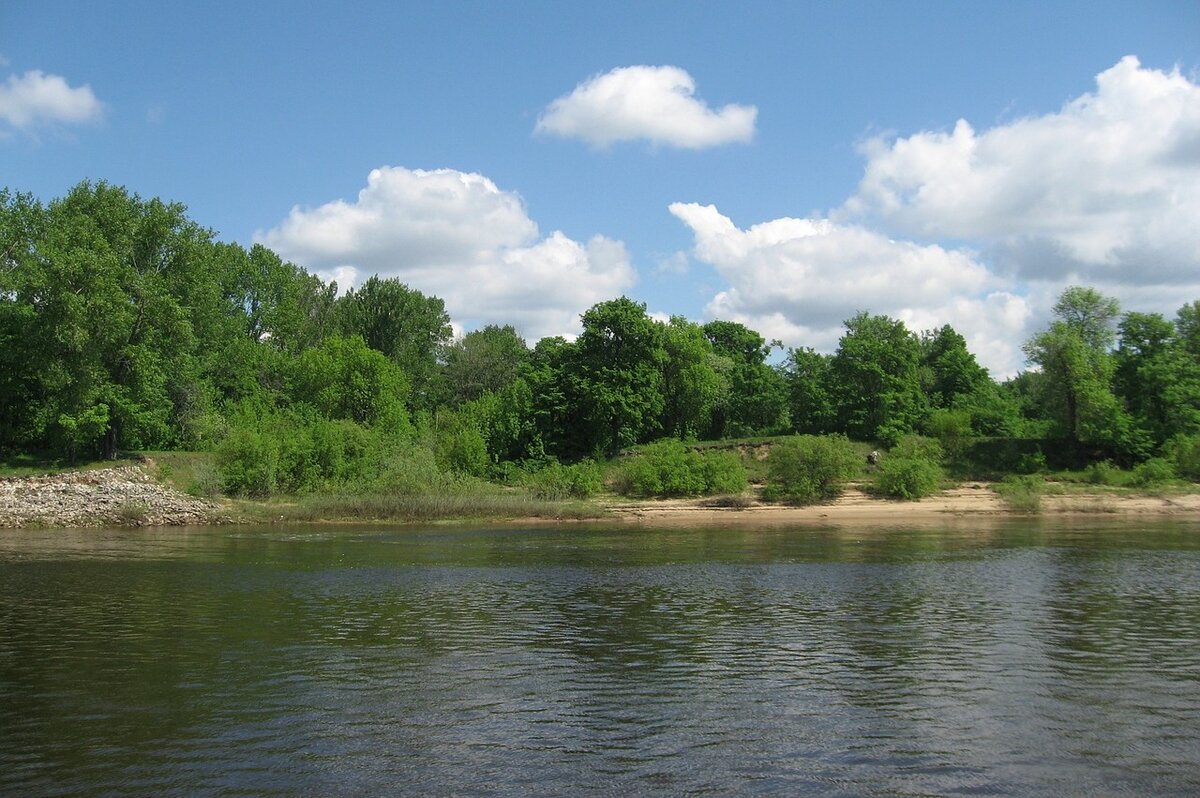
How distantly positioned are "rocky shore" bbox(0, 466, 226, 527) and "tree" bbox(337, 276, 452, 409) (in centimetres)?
3887

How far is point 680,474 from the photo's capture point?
60188 millimetres

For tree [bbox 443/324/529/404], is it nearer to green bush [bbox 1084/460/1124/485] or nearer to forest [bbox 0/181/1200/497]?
forest [bbox 0/181/1200/497]

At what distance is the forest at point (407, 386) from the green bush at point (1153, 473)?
42 cm

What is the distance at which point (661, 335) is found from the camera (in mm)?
71688

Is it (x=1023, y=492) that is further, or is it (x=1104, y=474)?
(x=1104, y=474)

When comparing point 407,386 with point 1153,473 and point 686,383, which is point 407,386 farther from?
point 1153,473

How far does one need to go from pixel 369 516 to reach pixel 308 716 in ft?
128

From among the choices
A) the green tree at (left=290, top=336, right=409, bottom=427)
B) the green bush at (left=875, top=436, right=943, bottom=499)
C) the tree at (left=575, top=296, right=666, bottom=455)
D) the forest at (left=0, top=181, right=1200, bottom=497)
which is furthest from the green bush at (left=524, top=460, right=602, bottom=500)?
the green bush at (left=875, top=436, right=943, bottom=499)

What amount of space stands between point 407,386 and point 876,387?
131 ft

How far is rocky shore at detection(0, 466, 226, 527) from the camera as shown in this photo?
48688 millimetres

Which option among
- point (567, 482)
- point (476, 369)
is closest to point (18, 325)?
point (567, 482)

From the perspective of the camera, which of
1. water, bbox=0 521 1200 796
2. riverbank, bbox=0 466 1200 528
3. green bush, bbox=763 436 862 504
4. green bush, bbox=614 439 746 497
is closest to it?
water, bbox=0 521 1200 796

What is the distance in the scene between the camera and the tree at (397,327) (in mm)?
91750

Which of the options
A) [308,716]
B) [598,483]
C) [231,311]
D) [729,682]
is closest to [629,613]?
[729,682]
